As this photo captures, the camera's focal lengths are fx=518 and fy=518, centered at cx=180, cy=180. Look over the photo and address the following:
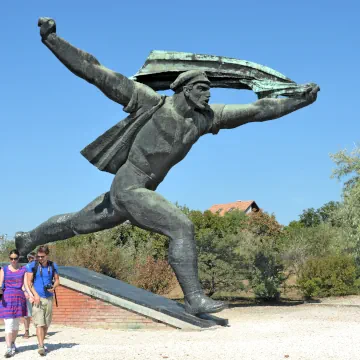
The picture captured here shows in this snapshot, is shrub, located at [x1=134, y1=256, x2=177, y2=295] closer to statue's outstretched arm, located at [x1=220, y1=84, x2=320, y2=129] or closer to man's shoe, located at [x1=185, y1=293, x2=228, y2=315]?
man's shoe, located at [x1=185, y1=293, x2=228, y2=315]

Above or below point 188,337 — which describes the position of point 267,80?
above

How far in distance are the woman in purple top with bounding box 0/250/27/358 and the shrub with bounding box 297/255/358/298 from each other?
13.3 m

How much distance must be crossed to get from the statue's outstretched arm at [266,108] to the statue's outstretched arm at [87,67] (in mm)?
1370

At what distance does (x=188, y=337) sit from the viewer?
610 cm

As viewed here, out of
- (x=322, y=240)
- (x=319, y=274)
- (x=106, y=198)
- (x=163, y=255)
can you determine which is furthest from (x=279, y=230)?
(x=106, y=198)

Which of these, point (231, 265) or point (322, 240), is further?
point (322, 240)

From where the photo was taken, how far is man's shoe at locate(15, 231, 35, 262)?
8273 mm

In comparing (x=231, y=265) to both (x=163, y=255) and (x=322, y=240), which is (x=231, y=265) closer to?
(x=163, y=255)

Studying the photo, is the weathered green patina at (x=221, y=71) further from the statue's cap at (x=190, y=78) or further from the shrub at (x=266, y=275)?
the shrub at (x=266, y=275)

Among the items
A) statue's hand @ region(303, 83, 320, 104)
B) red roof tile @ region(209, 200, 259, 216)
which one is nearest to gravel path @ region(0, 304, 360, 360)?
statue's hand @ region(303, 83, 320, 104)

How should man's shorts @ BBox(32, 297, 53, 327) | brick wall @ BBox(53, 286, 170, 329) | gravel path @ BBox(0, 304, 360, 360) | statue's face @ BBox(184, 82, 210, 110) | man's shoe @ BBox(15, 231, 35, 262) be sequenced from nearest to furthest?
gravel path @ BBox(0, 304, 360, 360)
man's shorts @ BBox(32, 297, 53, 327)
statue's face @ BBox(184, 82, 210, 110)
brick wall @ BBox(53, 286, 170, 329)
man's shoe @ BBox(15, 231, 35, 262)

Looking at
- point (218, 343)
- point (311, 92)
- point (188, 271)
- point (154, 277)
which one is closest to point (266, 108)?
point (311, 92)

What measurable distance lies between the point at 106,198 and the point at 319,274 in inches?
483

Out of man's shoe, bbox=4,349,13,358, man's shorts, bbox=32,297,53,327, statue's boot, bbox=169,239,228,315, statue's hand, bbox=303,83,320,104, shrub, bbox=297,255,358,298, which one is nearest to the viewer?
man's shoe, bbox=4,349,13,358
